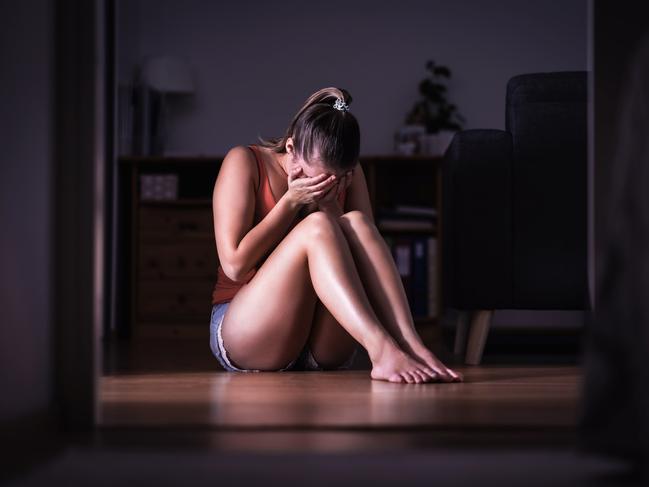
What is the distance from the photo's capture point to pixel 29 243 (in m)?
1.05

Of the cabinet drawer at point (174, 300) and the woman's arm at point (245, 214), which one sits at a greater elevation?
the woman's arm at point (245, 214)

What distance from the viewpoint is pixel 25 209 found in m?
1.05

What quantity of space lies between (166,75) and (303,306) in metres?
2.61

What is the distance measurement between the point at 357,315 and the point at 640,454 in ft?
3.29

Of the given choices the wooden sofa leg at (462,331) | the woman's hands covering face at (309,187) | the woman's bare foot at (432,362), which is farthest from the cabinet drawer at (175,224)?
the woman's bare foot at (432,362)

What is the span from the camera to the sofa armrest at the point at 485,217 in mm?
2385

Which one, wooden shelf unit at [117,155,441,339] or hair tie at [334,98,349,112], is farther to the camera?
wooden shelf unit at [117,155,441,339]

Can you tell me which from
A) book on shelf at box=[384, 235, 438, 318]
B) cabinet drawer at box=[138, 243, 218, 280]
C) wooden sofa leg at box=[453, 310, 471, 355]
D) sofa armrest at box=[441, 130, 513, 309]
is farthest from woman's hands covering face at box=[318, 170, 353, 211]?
cabinet drawer at box=[138, 243, 218, 280]

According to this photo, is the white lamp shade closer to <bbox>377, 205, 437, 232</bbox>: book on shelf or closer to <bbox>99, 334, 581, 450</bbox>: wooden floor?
<bbox>377, 205, 437, 232</bbox>: book on shelf

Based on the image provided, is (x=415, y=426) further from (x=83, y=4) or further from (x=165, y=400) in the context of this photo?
(x=83, y=4)

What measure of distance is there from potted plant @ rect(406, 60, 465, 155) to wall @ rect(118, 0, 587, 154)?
0.08 metres

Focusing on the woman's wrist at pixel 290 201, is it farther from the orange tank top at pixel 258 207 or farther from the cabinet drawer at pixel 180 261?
the cabinet drawer at pixel 180 261

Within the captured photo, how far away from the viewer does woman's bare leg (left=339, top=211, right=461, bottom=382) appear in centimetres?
188

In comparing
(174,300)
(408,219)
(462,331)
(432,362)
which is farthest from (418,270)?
(432,362)
